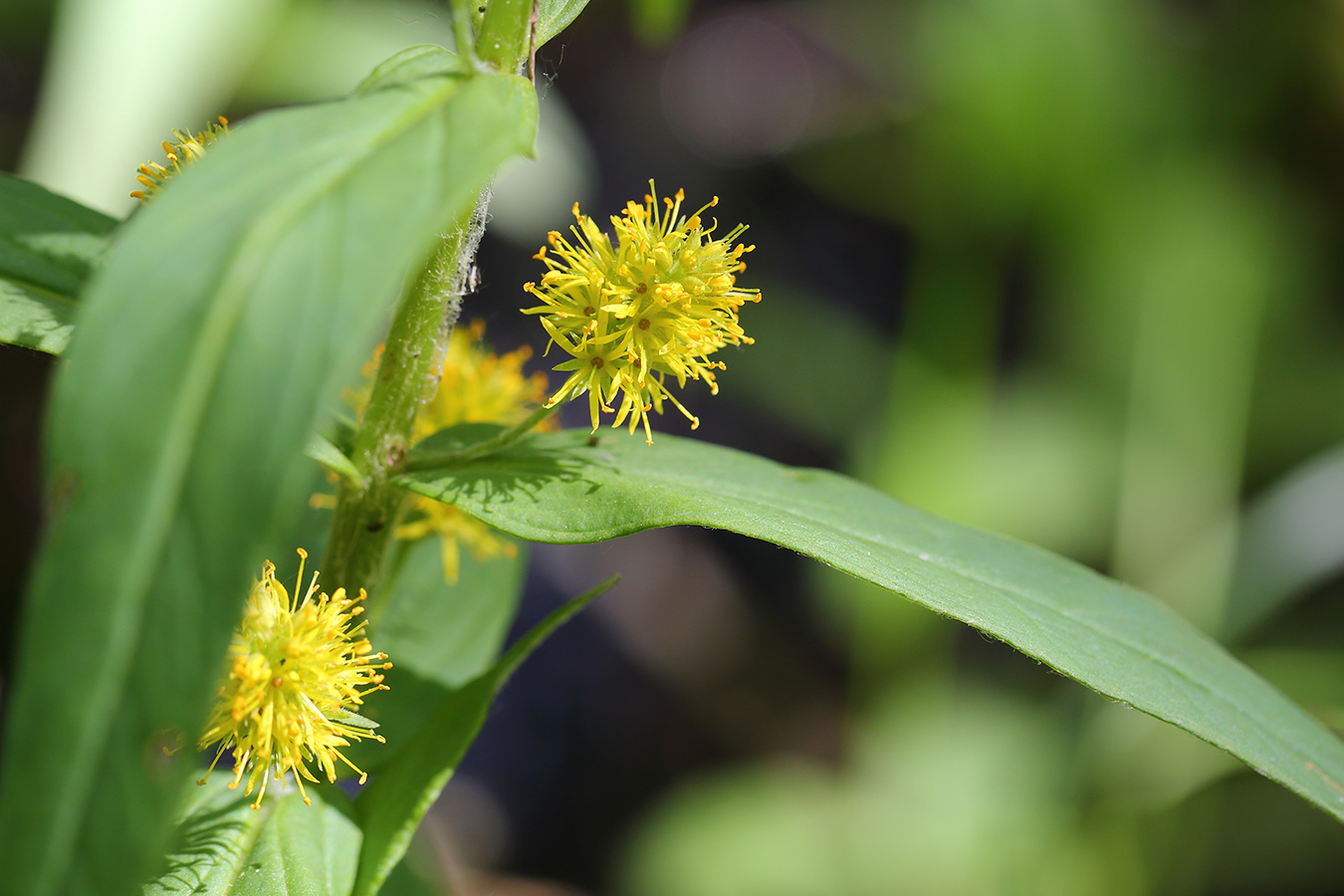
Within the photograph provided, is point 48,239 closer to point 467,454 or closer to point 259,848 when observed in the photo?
point 467,454

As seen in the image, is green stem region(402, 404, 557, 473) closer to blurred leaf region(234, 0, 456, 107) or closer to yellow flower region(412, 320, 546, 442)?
yellow flower region(412, 320, 546, 442)

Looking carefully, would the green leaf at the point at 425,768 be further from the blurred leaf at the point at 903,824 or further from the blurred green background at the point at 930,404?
the blurred leaf at the point at 903,824

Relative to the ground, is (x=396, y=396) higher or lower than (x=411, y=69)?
lower

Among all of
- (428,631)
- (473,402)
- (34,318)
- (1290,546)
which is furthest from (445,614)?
(1290,546)

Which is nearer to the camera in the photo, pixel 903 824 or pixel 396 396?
pixel 396 396

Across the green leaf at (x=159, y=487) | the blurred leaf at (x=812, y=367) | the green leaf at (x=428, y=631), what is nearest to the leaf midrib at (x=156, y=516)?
the green leaf at (x=159, y=487)

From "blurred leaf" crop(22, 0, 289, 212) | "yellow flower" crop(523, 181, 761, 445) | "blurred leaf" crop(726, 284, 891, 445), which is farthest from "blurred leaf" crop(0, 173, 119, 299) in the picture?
"blurred leaf" crop(726, 284, 891, 445)

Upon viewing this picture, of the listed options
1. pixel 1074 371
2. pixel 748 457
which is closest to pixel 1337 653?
pixel 1074 371
